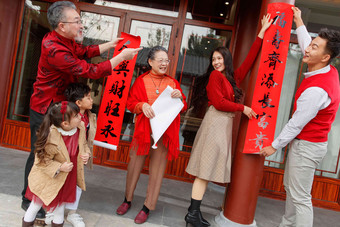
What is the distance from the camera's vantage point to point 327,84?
1.91m

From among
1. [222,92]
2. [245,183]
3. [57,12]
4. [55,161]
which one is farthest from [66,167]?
[245,183]

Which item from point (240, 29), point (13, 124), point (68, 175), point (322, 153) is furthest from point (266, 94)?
point (13, 124)

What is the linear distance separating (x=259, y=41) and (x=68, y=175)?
82.6 inches

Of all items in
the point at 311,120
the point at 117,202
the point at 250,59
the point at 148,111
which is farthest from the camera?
the point at 117,202

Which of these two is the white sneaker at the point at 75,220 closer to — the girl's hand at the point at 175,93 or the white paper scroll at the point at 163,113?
the white paper scroll at the point at 163,113

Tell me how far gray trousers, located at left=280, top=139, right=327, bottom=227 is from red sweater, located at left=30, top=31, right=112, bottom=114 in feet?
5.60

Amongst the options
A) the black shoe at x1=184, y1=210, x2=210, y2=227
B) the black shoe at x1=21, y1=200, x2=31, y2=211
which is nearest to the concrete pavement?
the black shoe at x1=21, y1=200, x2=31, y2=211

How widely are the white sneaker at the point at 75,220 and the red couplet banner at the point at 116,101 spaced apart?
73 centimetres

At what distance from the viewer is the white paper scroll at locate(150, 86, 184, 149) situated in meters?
2.29

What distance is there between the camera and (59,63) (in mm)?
1973

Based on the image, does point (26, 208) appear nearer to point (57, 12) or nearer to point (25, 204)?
point (25, 204)

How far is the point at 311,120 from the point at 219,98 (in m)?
0.77

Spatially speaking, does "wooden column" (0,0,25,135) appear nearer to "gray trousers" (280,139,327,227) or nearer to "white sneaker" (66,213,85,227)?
"white sneaker" (66,213,85,227)

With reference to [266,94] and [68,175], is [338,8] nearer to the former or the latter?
[266,94]
